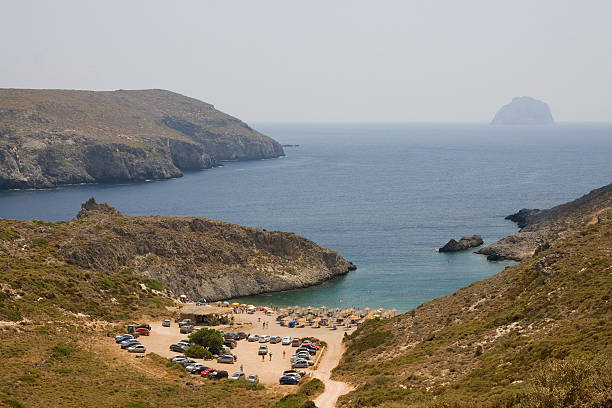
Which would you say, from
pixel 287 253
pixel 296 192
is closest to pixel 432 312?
pixel 287 253

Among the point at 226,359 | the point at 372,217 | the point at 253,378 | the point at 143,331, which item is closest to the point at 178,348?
the point at 226,359

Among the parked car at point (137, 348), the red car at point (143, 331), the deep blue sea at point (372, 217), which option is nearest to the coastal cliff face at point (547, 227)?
the deep blue sea at point (372, 217)

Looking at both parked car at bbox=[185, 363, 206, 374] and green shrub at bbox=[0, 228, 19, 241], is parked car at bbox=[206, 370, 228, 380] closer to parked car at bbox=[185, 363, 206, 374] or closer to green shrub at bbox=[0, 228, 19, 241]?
parked car at bbox=[185, 363, 206, 374]

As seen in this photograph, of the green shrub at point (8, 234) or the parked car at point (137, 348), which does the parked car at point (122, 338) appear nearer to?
the parked car at point (137, 348)

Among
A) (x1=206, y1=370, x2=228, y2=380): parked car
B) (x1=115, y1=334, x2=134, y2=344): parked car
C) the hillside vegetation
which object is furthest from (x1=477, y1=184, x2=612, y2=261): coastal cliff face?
(x1=115, y1=334, x2=134, y2=344): parked car

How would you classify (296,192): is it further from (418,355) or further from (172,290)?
(418,355)

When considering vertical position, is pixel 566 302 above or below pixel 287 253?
above

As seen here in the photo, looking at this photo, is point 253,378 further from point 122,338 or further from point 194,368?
point 122,338
